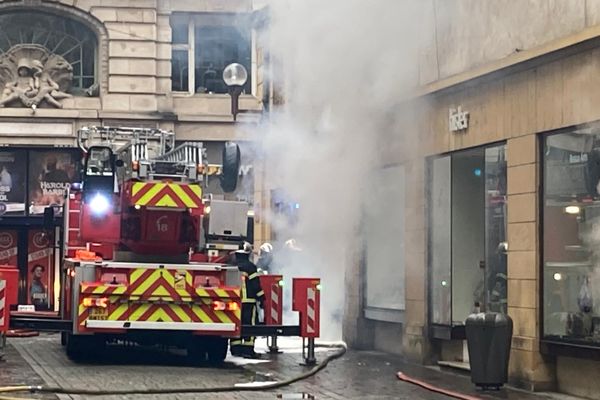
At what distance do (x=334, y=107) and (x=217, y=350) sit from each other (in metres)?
3.66

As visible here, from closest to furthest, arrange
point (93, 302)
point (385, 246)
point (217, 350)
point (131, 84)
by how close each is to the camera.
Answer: point (93, 302) < point (217, 350) < point (385, 246) < point (131, 84)

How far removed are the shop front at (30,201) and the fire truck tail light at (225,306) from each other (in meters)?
13.1

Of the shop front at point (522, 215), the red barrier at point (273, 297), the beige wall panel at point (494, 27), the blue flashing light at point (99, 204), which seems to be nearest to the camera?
the shop front at point (522, 215)

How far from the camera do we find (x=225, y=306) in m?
14.1

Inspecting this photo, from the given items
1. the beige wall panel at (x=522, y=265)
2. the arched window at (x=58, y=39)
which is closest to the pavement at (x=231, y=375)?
the beige wall panel at (x=522, y=265)

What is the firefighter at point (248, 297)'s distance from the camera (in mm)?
15695

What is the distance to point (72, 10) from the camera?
2639 cm

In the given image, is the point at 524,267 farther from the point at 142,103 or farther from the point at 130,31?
the point at 130,31

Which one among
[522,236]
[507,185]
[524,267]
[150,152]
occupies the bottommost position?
[524,267]

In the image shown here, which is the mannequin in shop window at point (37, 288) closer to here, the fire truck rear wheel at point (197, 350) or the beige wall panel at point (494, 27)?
the fire truck rear wheel at point (197, 350)

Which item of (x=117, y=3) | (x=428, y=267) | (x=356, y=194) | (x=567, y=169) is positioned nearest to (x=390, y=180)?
(x=356, y=194)

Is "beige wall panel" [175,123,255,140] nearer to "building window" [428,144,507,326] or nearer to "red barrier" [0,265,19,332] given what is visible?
"building window" [428,144,507,326]

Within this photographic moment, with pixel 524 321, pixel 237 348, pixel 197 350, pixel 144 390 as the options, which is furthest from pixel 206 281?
pixel 524 321

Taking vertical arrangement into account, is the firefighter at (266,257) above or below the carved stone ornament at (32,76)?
below
